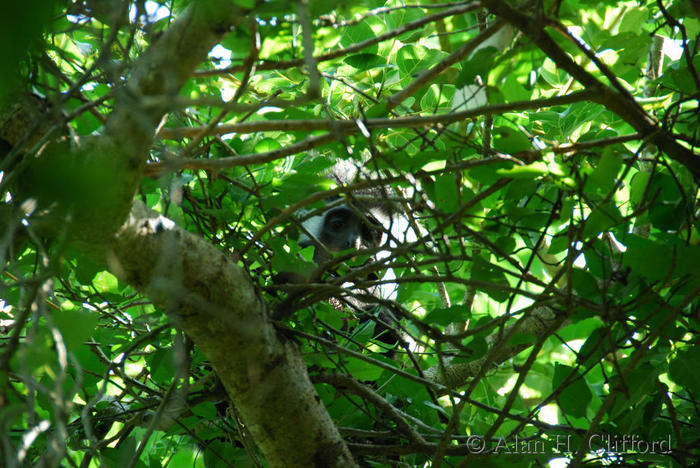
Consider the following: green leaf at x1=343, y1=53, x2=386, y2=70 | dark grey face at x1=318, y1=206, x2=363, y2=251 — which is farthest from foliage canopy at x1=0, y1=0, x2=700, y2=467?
dark grey face at x1=318, y1=206, x2=363, y2=251

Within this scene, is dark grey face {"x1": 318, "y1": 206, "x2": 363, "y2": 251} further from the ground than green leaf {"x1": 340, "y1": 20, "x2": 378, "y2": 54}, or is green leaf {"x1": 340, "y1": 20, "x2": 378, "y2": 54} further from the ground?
green leaf {"x1": 340, "y1": 20, "x2": 378, "y2": 54}

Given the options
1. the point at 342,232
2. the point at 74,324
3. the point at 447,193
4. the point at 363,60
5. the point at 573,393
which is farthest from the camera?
the point at 342,232

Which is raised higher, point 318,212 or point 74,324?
point 318,212

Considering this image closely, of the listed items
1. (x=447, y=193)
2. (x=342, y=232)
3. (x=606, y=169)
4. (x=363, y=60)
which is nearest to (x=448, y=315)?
(x=447, y=193)

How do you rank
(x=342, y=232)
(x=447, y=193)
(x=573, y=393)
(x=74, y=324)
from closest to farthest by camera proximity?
(x=74, y=324), (x=447, y=193), (x=573, y=393), (x=342, y=232)

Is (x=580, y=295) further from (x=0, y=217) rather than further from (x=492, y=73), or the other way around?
(x=0, y=217)

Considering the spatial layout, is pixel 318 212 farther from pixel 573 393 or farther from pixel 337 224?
pixel 337 224

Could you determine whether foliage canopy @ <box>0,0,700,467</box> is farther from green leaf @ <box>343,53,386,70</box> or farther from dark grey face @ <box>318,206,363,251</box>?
dark grey face @ <box>318,206,363,251</box>

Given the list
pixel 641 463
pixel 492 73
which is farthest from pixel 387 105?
pixel 641 463

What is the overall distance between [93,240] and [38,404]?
585 millimetres

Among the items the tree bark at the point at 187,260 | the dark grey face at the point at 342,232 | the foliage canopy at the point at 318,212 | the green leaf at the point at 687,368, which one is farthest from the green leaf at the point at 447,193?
the dark grey face at the point at 342,232

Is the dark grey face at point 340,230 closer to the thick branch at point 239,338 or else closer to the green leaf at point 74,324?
the thick branch at point 239,338

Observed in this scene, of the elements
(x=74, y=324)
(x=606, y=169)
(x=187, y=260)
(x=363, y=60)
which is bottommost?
(x=74, y=324)

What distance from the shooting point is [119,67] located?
0.59m
